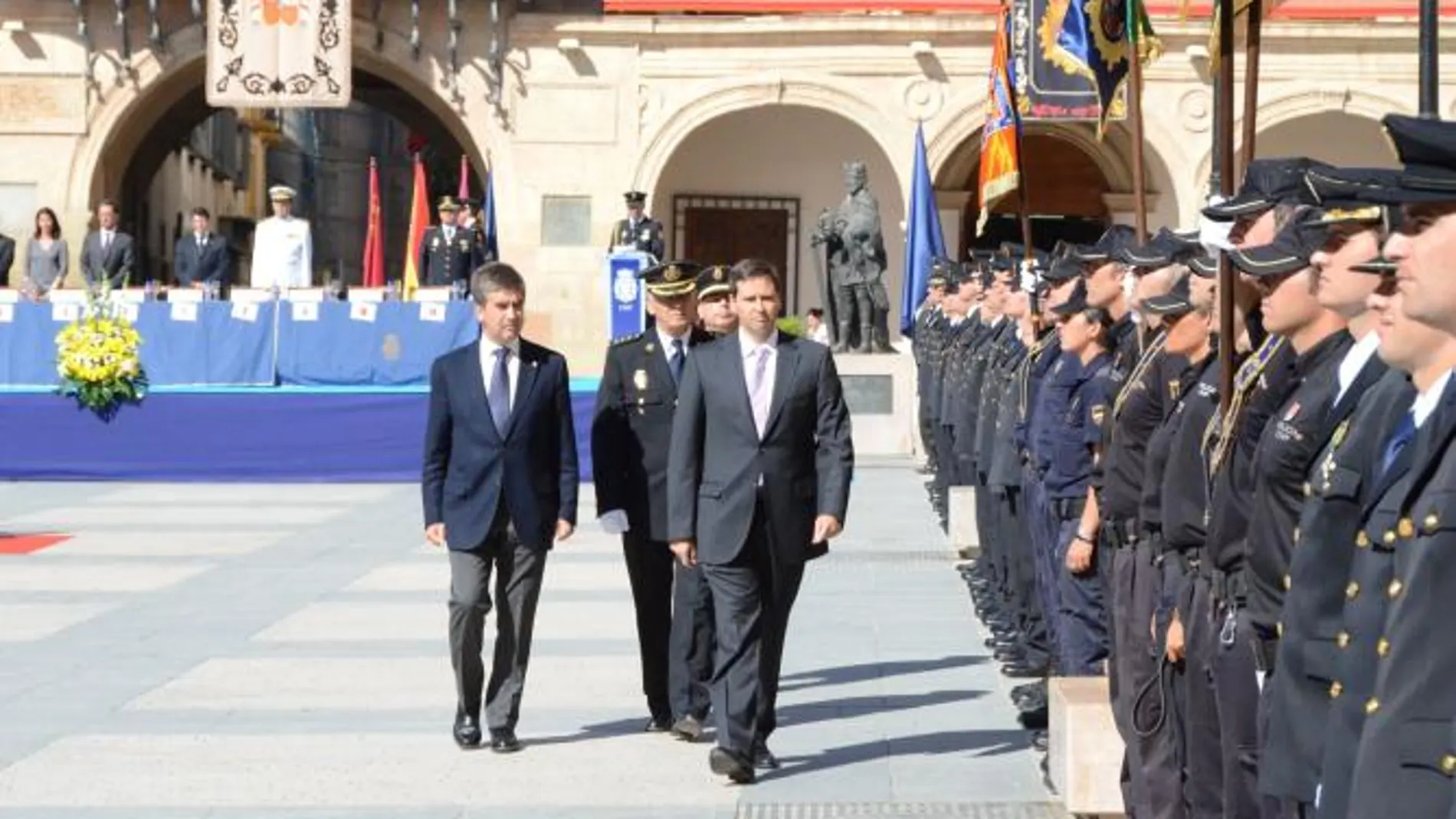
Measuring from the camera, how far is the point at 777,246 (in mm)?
37469

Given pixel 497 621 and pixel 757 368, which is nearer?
pixel 757 368

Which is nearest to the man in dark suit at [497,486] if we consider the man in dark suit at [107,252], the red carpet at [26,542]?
the red carpet at [26,542]

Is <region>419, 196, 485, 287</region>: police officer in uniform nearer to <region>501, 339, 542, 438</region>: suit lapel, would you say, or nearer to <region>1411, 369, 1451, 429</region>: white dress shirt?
<region>501, 339, 542, 438</region>: suit lapel

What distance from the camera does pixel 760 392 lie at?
9875 millimetres

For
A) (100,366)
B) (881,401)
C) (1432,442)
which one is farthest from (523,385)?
(881,401)

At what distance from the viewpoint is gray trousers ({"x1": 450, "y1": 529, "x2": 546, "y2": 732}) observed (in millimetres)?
10070

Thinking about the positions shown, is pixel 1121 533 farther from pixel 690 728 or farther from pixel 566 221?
pixel 566 221

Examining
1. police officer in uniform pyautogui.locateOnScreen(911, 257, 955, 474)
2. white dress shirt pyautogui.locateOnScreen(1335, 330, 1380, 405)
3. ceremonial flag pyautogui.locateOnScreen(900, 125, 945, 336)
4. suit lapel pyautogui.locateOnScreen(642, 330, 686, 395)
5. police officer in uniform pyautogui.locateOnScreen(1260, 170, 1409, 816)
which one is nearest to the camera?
police officer in uniform pyautogui.locateOnScreen(1260, 170, 1409, 816)

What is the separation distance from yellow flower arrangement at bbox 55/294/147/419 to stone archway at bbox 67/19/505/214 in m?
11.9

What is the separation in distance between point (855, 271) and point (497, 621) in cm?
1672

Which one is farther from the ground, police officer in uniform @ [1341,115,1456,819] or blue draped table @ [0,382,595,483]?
police officer in uniform @ [1341,115,1456,819]

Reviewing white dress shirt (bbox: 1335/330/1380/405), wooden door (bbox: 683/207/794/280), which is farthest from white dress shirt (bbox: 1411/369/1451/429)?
wooden door (bbox: 683/207/794/280)

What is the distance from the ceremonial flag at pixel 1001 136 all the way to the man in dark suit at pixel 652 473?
16.9 feet

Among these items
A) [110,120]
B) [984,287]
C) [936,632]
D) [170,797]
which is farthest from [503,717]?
[110,120]
